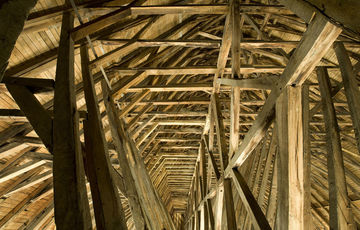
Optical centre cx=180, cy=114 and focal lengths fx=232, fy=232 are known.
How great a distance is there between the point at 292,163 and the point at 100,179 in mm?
1541

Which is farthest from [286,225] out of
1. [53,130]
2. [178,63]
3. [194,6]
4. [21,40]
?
[178,63]

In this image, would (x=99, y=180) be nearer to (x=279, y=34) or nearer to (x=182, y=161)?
(x=279, y=34)

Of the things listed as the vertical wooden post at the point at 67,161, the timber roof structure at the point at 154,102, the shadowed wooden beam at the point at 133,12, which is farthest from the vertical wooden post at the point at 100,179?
the shadowed wooden beam at the point at 133,12

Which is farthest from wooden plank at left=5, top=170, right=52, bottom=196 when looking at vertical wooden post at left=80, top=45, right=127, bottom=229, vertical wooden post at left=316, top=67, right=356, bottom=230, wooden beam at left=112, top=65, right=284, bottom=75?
vertical wooden post at left=316, top=67, right=356, bottom=230

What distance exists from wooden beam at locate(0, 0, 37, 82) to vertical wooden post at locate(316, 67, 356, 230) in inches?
124

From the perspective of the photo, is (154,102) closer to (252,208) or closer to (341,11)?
(252,208)

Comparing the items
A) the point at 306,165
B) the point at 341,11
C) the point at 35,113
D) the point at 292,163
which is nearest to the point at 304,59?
the point at 341,11

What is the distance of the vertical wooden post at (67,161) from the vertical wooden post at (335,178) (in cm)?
258

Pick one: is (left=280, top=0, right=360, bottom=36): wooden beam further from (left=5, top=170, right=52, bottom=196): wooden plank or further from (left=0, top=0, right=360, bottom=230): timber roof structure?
(left=5, top=170, right=52, bottom=196): wooden plank

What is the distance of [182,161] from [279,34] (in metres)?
8.18

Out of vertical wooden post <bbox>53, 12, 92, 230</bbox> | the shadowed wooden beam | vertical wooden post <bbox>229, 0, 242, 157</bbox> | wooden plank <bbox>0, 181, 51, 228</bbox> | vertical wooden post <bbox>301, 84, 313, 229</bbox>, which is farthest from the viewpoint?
wooden plank <bbox>0, 181, 51, 228</bbox>

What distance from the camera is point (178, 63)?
624cm

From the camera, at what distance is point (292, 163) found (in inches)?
76.1

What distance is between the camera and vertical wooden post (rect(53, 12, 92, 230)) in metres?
1.25
